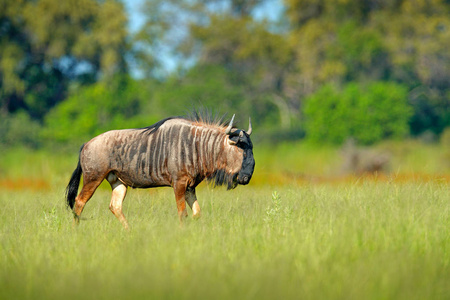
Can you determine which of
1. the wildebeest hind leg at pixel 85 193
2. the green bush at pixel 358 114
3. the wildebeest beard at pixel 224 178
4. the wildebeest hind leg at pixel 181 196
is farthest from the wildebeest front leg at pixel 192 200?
the green bush at pixel 358 114

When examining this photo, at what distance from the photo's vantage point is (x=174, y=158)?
8383 millimetres

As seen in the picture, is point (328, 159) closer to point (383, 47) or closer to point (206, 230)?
point (383, 47)

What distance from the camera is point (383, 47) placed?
33125 mm

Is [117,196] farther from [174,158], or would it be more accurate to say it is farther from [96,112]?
[96,112]

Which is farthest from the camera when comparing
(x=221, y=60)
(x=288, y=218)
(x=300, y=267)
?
(x=221, y=60)

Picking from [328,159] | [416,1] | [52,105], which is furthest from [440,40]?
[52,105]

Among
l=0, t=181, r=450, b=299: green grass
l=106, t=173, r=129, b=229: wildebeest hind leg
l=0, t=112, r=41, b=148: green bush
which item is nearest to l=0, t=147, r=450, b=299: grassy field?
l=0, t=181, r=450, b=299: green grass

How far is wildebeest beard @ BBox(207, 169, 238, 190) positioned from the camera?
8.42 metres

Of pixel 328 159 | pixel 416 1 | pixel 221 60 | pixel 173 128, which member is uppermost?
pixel 416 1

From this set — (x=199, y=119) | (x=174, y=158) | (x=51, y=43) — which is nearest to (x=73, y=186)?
(x=174, y=158)

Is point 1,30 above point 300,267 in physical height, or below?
above

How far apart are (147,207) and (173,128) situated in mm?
1472

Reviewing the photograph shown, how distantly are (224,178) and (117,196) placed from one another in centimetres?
151

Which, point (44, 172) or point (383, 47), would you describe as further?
point (383, 47)
